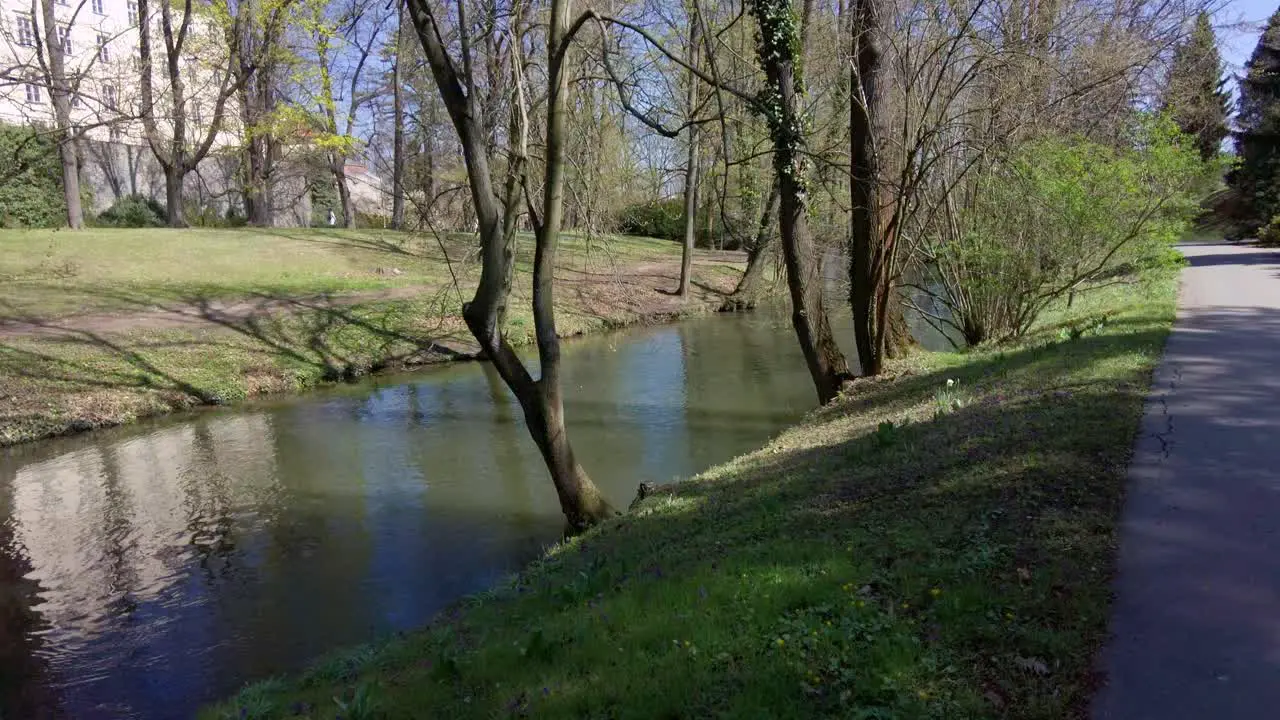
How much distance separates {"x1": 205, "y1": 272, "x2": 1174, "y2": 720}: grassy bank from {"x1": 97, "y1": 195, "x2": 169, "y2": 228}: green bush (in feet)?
116

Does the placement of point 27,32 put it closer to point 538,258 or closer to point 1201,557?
point 538,258

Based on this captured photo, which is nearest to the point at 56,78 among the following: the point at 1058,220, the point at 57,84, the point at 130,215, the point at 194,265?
the point at 57,84

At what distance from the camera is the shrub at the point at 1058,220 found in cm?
1173

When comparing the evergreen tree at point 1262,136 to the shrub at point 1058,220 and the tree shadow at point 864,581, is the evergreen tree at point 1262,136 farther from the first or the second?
the tree shadow at point 864,581

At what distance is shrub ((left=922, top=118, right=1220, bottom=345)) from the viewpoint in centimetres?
1173

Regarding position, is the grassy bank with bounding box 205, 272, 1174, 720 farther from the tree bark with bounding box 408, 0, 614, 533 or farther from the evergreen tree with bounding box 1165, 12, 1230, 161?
the evergreen tree with bounding box 1165, 12, 1230, 161

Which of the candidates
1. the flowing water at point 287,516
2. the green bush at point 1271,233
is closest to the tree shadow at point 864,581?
the flowing water at point 287,516

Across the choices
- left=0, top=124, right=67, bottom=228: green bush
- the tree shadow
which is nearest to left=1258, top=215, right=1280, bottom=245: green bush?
the tree shadow

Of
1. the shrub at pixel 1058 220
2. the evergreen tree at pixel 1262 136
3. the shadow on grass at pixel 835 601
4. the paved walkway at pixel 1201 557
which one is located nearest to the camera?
the paved walkway at pixel 1201 557

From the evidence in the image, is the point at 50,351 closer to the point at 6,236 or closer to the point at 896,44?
the point at 6,236

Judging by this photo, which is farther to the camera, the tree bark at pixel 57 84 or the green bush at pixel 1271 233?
the green bush at pixel 1271 233

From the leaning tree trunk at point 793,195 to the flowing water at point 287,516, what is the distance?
1.33m

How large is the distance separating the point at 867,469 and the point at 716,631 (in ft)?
10.4

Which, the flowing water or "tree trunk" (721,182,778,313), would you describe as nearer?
the flowing water
